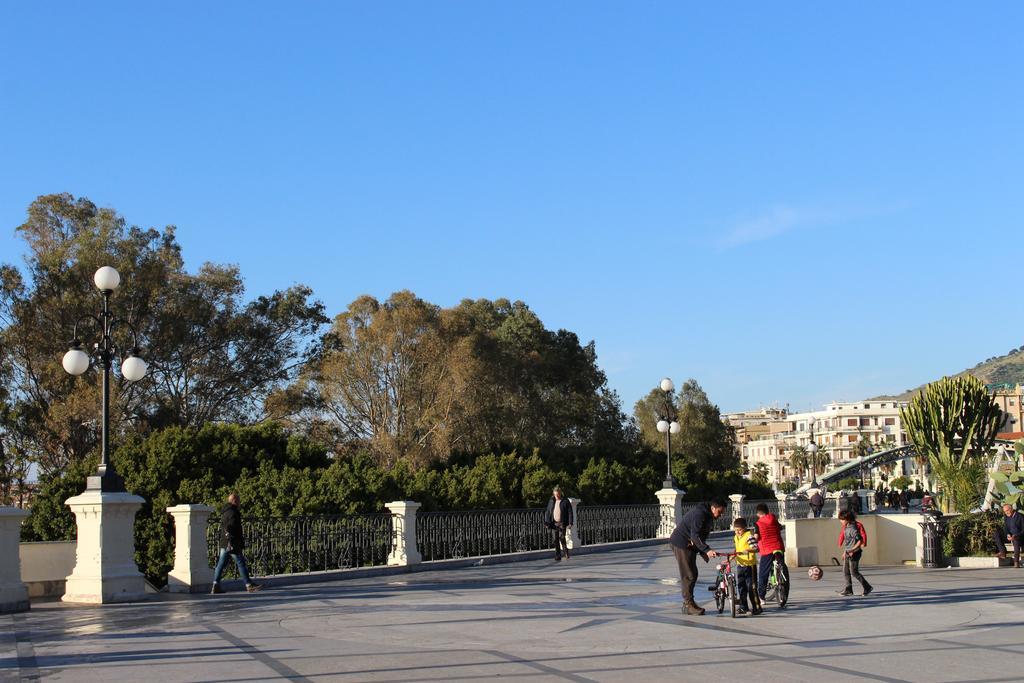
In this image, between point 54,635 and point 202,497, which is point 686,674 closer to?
point 54,635

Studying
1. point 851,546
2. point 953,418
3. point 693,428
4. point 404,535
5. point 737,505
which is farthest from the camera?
point 693,428

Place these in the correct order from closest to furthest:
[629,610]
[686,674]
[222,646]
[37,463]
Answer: [686,674], [222,646], [629,610], [37,463]

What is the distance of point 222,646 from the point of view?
11.1 m

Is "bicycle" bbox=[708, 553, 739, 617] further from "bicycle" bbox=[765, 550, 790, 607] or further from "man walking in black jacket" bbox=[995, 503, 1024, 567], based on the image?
"man walking in black jacket" bbox=[995, 503, 1024, 567]

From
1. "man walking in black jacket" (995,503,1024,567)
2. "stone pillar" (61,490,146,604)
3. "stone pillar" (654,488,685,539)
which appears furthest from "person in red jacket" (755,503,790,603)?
"stone pillar" (654,488,685,539)

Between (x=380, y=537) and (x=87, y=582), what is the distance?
7807mm

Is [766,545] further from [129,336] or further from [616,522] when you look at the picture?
[129,336]

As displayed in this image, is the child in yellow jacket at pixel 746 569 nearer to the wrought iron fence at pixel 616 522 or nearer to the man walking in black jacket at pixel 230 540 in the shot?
the man walking in black jacket at pixel 230 540

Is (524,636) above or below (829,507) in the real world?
above

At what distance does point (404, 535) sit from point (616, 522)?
10.6 metres

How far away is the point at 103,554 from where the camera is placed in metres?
16.2

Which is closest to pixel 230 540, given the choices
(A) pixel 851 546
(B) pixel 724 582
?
(B) pixel 724 582

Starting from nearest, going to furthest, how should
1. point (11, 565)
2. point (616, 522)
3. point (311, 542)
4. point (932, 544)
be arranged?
point (11, 565), point (311, 542), point (932, 544), point (616, 522)

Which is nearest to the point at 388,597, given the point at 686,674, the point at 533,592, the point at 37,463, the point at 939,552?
the point at 533,592
